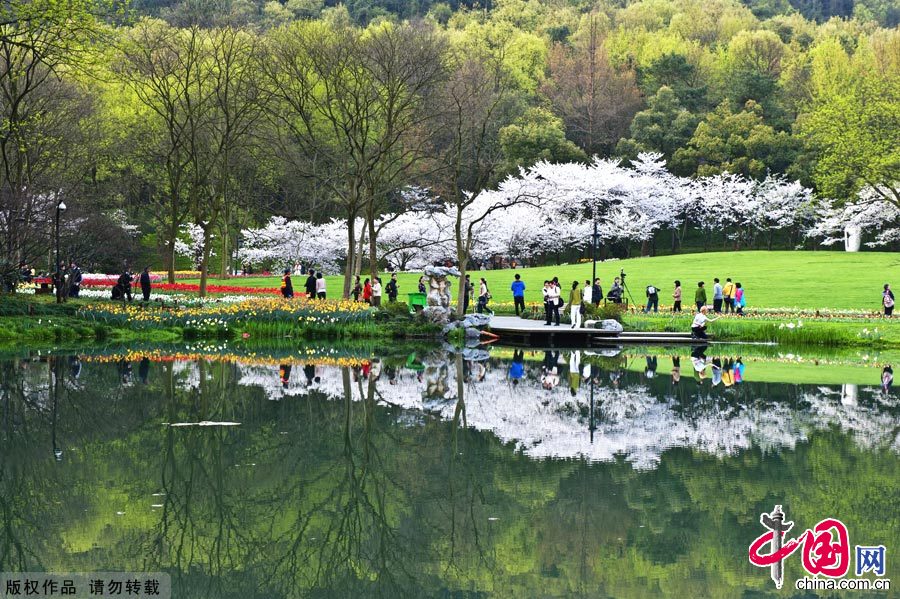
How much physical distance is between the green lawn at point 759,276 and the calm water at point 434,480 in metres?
23.2

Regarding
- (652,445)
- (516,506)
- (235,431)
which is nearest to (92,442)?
(235,431)

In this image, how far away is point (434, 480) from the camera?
40.0ft

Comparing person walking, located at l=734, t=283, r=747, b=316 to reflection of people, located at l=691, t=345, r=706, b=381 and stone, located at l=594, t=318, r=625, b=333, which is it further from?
reflection of people, located at l=691, t=345, r=706, b=381

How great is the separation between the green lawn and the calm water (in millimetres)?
23155

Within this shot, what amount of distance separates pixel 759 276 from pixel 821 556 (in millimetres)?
43328

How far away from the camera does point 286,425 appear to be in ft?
52.1

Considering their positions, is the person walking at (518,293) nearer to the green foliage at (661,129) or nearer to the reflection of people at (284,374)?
the reflection of people at (284,374)

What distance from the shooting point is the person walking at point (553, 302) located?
35.0 meters

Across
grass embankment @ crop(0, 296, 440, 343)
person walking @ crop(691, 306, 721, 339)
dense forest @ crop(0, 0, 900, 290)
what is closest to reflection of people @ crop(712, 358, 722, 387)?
person walking @ crop(691, 306, 721, 339)

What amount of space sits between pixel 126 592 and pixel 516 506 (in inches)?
163

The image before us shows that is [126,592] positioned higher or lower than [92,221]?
lower

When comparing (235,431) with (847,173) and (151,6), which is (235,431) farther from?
A: (151,6)

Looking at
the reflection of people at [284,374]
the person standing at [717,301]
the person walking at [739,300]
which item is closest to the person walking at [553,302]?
the person standing at [717,301]

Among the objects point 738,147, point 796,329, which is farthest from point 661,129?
point 796,329
